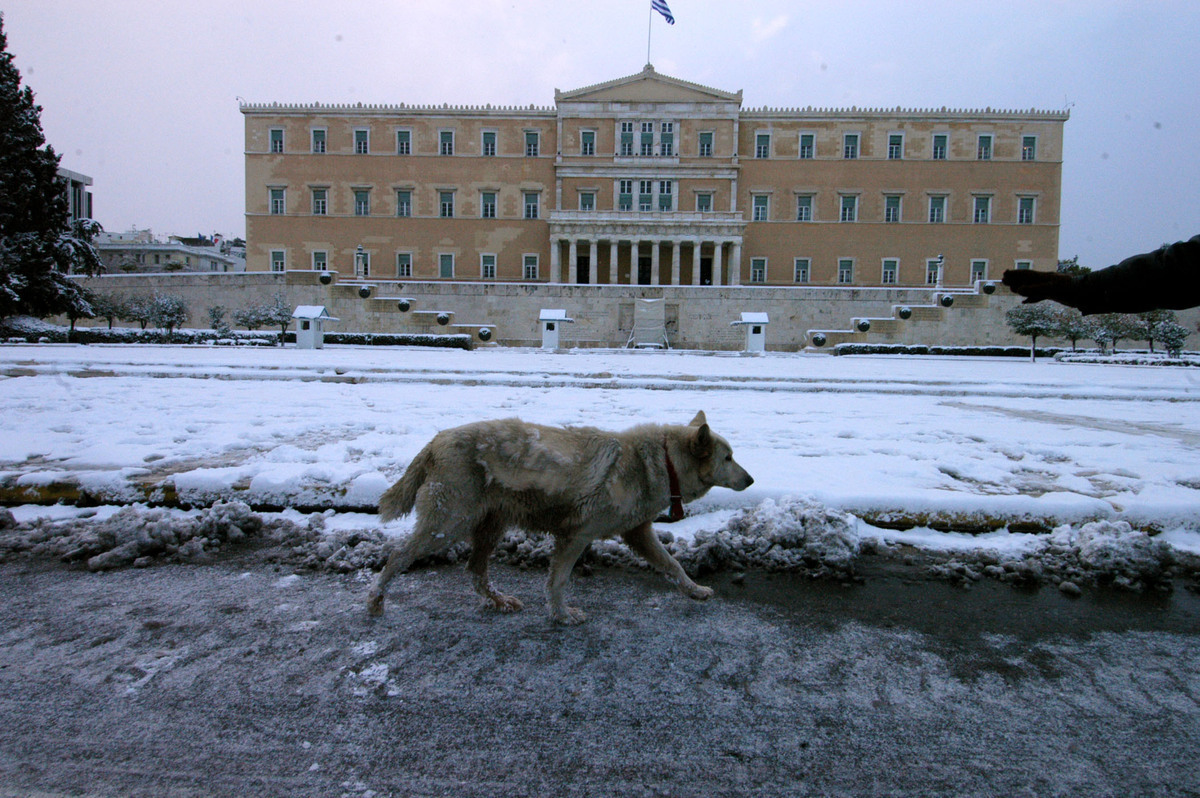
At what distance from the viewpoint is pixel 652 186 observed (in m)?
46.0

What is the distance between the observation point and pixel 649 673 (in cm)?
244

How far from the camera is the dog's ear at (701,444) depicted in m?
2.91

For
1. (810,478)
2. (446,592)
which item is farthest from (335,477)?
(810,478)

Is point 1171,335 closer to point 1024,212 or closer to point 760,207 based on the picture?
point 1024,212

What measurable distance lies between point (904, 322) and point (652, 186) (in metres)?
23.0

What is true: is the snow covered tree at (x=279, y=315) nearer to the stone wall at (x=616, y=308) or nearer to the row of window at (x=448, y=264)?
the stone wall at (x=616, y=308)

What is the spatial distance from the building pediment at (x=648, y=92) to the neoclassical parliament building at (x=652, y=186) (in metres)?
0.09

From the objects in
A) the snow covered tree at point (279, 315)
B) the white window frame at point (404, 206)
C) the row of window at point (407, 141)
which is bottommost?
the snow covered tree at point (279, 315)

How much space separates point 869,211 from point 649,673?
4856cm

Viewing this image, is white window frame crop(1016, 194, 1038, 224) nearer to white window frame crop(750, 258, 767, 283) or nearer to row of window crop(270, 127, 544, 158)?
white window frame crop(750, 258, 767, 283)

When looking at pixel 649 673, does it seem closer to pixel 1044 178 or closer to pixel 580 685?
pixel 580 685

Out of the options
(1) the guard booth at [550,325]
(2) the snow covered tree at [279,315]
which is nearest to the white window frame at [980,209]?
(1) the guard booth at [550,325]

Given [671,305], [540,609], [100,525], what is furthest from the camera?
[671,305]

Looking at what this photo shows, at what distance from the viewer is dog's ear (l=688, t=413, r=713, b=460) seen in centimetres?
291
